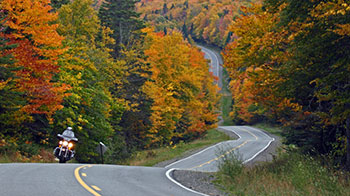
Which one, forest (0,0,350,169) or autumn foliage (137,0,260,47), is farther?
autumn foliage (137,0,260,47)

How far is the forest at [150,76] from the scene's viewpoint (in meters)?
12.9

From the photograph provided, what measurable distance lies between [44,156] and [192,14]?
12249cm

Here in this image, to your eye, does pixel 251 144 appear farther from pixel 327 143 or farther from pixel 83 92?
pixel 327 143

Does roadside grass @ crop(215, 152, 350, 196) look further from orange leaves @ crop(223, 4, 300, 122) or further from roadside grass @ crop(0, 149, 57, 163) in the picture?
roadside grass @ crop(0, 149, 57, 163)

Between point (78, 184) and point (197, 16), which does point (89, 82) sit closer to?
point (78, 184)

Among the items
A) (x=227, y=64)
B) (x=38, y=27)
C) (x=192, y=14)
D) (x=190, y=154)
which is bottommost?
(x=190, y=154)

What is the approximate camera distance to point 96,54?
104 feet

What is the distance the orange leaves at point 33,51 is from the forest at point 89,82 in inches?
2.0

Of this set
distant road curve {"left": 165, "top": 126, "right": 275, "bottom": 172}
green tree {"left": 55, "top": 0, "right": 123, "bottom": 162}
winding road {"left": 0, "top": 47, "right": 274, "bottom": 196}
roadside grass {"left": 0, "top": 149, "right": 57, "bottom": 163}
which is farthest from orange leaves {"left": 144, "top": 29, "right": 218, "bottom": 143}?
winding road {"left": 0, "top": 47, "right": 274, "bottom": 196}

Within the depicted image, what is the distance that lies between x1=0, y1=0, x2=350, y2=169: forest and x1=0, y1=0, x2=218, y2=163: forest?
0.08m

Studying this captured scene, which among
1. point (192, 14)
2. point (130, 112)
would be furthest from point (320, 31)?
point (192, 14)

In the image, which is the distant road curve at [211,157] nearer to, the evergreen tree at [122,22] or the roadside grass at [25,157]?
the roadside grass at [25,157]

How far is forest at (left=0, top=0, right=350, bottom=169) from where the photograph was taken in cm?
1293

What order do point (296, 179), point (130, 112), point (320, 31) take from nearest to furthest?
point (296, 179)
point (320, 31)
point (130, 112)
